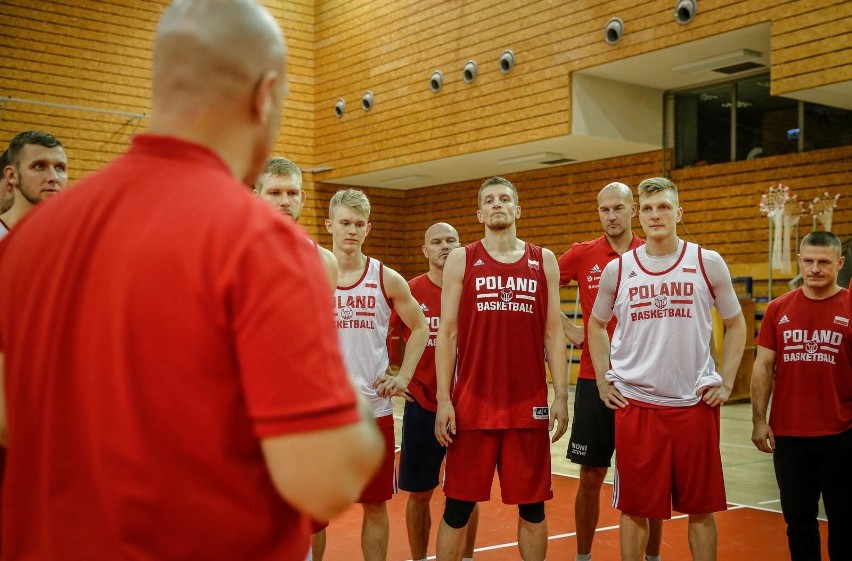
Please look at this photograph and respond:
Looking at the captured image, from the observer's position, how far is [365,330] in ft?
15.3

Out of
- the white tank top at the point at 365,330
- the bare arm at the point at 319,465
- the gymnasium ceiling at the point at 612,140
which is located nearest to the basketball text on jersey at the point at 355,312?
the white tank top at the point at 365,330

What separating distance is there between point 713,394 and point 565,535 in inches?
79.7

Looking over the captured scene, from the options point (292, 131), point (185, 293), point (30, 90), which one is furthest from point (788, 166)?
point (185, 293)

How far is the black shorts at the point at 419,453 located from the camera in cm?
506

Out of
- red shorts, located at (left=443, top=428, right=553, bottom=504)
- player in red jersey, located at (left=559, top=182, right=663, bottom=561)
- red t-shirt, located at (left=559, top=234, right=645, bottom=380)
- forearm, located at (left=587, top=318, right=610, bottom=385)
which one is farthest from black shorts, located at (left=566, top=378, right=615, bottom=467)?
red shorts, located at (left=443, top=428, right=553, bottom=504)

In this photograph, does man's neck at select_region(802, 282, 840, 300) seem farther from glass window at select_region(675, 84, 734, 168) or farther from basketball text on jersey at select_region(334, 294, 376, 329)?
glass window at select_region(675, 84, 734, 168)

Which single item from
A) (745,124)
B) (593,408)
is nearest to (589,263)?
(593,408)

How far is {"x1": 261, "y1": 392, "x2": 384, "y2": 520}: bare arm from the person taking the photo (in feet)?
3.84

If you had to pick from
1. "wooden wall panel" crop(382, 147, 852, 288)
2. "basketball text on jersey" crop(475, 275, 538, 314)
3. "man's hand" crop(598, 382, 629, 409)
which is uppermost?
"wooden wall panel" crop(382, 147, 852, 288)

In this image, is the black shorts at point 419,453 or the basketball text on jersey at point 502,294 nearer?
the basketball text on jersey at point 502,294

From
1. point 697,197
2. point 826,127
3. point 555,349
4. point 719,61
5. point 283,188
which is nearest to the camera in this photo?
point 283,188

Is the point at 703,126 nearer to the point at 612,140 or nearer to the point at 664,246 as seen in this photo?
the point at 612,140

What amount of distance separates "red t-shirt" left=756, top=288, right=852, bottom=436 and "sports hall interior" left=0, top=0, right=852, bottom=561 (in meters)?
5.21

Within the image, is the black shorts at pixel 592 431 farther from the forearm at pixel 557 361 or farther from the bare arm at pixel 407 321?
the bare arm at pixel 407 321
